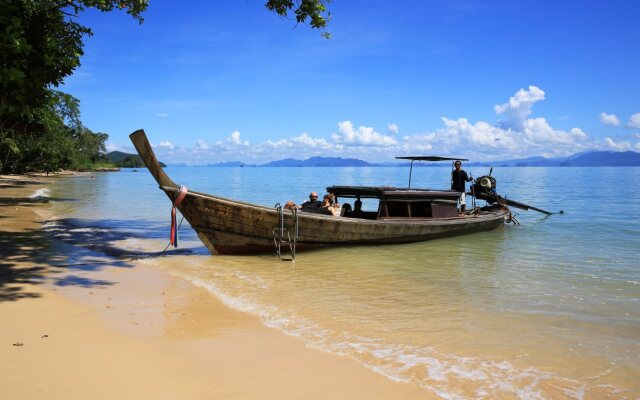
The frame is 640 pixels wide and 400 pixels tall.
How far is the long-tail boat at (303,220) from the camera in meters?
10.4

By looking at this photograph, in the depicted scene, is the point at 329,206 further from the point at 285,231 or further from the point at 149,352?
the point at 149,352

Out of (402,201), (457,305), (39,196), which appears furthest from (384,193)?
(39,196)

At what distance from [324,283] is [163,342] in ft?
13.3

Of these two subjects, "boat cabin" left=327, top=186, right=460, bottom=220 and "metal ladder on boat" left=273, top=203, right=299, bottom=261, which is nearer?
"metal ladder on boat" left=273, top=203, right=299, bottom=261

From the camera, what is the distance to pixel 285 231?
11.0m

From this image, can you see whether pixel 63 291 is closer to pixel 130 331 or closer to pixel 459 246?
pixel 130 331

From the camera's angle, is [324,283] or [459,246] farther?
[459,246]

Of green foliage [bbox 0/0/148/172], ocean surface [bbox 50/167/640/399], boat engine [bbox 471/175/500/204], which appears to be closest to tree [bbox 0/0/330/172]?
green foliage [bbox 0/0/148/172]

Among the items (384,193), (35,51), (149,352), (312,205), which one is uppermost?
(35,51)

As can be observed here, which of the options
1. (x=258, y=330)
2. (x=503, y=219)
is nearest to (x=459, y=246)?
(x=503, y=219)

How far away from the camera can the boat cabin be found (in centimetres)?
1307

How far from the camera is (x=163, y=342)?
5.16 metres

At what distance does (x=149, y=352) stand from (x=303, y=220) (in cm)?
657

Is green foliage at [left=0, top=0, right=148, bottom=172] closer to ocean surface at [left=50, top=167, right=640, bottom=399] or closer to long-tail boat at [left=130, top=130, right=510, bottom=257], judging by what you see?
long-tail boat at [left=130, top=130, right=510, bottom=257]
